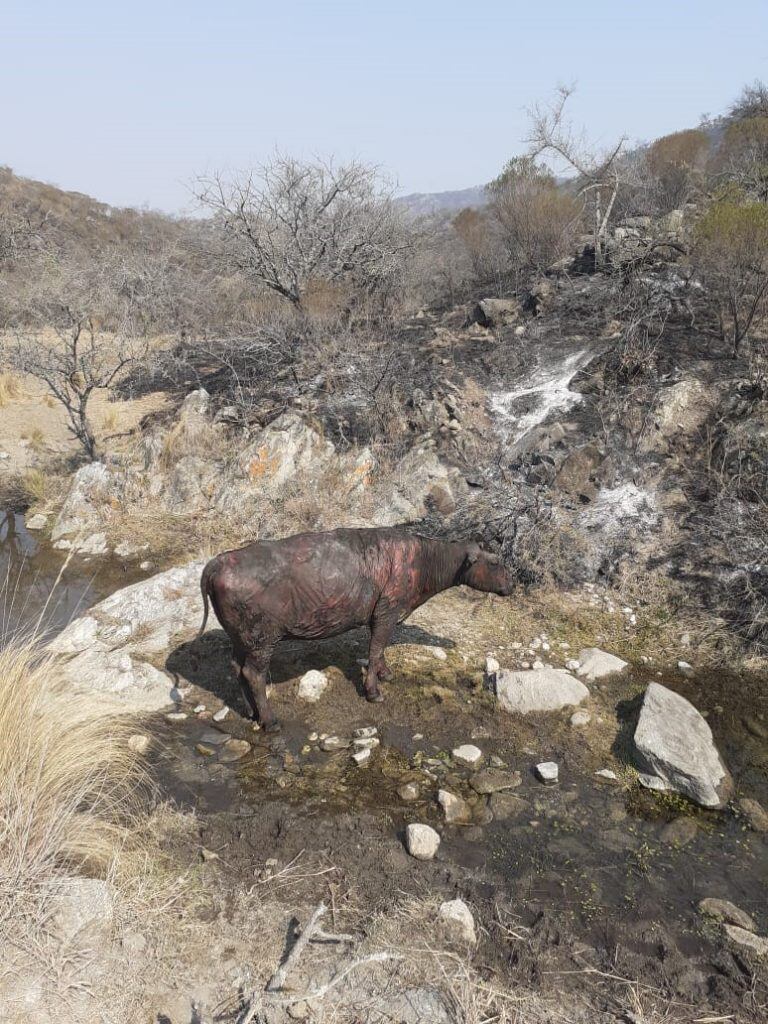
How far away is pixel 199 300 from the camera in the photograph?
55.5 feet

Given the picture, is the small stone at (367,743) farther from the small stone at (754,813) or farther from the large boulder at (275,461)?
the large boulder at (275,461)

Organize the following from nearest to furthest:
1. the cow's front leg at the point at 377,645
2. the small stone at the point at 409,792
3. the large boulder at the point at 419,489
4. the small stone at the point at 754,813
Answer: the small stone at the point at 754,813 → the small stone at the point at 409,792 → the cow's front leg at the point at 377,645 → the large boulder at the point at 419,489

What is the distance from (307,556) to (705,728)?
3.66m

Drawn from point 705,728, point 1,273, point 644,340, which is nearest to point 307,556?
point 705,728

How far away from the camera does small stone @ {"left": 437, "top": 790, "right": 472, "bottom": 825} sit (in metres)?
4.45

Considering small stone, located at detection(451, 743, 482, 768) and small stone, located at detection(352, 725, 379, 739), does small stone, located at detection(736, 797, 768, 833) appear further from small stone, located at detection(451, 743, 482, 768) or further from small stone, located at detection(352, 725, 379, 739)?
small stone, located at detection(352, 725, 379, 739)

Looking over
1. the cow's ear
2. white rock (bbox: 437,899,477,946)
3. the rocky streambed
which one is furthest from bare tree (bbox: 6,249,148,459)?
white rock (bbox: 437,899,477,946)

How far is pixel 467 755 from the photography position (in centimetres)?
505

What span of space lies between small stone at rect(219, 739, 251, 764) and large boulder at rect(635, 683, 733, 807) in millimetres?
3258

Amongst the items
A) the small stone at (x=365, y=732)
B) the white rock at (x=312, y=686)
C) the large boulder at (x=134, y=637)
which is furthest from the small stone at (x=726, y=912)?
the large boulder at (x=134, y=637)

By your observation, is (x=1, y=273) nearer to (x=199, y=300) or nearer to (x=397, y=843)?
(x=199, y=300)

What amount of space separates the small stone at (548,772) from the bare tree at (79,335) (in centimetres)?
961

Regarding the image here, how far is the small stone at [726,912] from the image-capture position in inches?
146

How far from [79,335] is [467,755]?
14.7m
